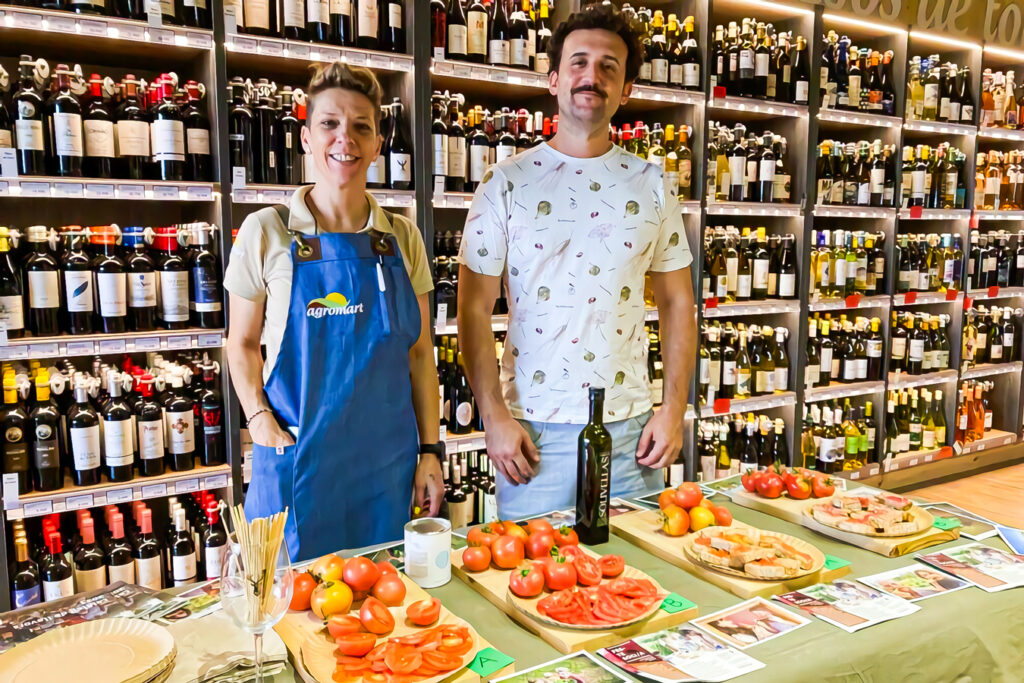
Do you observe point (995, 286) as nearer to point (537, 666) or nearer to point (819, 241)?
point (819, 241)

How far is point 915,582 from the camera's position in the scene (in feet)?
4.66

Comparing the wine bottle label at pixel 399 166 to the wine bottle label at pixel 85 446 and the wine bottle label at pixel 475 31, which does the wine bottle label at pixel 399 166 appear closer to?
the wine bottle label at pixel 475 31

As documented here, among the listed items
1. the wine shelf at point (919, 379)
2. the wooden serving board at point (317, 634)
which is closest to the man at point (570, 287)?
the wooden serving board at point (317, 634)

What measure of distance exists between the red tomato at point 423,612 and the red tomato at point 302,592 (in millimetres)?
169

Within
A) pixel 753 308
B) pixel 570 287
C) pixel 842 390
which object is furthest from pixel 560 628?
pixel 842 390

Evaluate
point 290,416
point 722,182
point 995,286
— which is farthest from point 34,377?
point 995,286

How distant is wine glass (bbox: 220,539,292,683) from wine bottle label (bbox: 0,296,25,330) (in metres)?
2.10

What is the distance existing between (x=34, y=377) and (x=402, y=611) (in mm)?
2171

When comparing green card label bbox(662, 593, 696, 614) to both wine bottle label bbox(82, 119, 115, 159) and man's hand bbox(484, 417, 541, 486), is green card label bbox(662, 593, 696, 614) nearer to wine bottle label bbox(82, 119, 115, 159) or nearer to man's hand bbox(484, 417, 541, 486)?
man's hand bbox(484, 417, 541, 486)

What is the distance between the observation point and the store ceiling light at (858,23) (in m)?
4.34

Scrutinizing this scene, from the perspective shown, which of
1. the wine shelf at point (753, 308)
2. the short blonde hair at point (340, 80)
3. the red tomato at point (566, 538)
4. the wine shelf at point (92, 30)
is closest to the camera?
the red tomato at point (566, 538)

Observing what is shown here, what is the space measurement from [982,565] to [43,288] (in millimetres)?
2830

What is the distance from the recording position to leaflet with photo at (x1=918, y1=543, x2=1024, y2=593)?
56.2 inches

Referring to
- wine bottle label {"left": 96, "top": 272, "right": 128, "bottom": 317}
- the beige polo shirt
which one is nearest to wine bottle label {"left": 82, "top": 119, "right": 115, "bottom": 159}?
wine bottle label {"left": 96, "top": 272, "right": 128, "bottom": 317}
